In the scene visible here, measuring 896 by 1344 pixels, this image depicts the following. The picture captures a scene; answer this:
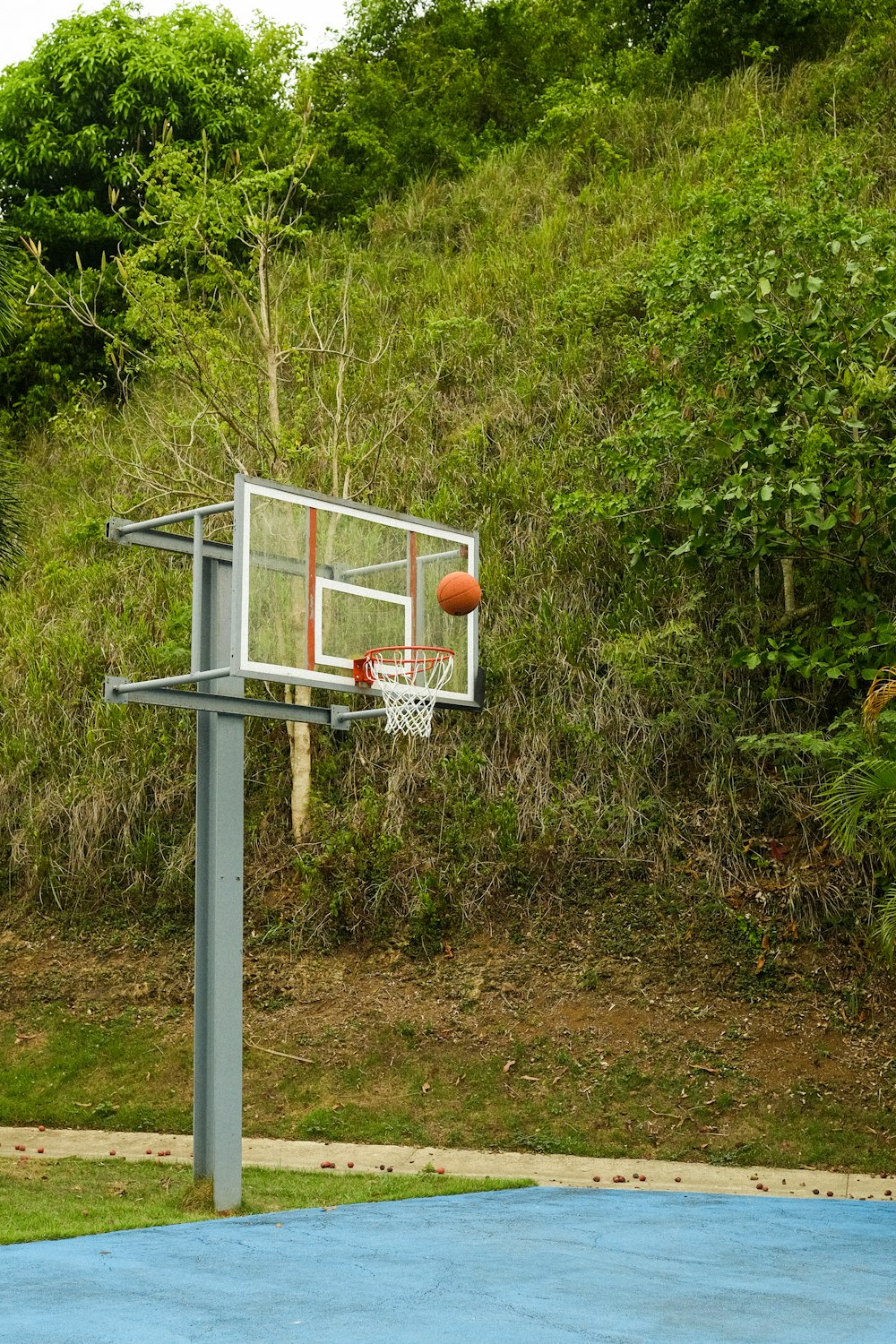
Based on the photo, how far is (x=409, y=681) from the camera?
9.21m

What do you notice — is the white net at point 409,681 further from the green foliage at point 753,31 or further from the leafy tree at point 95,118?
the green foliage at point 753,31

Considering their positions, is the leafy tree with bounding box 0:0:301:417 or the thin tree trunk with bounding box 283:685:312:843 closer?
the thin tree trunk with bounding box 283:685:312:843

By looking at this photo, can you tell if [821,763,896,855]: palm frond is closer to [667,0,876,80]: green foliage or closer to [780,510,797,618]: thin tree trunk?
[780,510,797,618]: thin tree trunk

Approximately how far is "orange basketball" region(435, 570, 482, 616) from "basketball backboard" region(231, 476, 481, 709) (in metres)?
0.49

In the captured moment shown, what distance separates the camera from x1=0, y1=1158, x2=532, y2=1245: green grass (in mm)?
7680

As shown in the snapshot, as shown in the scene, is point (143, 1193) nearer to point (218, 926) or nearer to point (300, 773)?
point (218, 926)

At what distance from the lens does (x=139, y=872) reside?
47.9ft

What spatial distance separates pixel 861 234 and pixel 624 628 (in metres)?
4.59

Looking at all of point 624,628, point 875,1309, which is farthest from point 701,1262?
point 624,628

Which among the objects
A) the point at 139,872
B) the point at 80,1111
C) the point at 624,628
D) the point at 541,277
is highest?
the point at 541,277

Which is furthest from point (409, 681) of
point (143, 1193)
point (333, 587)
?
point (143, 1193)

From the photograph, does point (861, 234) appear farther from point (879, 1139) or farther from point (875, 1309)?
point (875, 1309)

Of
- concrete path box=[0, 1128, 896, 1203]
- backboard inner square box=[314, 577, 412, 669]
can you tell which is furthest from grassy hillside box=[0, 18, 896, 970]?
backboard inner square box=[314, 577, 412, 669]

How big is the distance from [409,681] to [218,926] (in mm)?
2147
